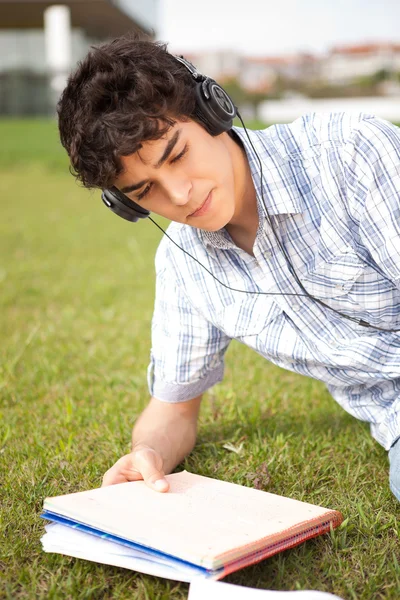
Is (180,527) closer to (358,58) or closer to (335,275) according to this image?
(335,275)

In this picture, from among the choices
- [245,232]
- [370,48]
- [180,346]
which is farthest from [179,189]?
[370,48]

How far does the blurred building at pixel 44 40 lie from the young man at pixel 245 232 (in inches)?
682

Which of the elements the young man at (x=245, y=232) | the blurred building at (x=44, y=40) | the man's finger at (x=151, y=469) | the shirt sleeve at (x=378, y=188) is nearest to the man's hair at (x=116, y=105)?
the young man at (x=245, y=232)

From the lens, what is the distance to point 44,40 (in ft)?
71.4

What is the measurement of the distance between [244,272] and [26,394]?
1.17m

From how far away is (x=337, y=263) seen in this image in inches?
65.2

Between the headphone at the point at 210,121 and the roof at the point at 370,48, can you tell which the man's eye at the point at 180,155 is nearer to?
the headphone at the point at 210,121

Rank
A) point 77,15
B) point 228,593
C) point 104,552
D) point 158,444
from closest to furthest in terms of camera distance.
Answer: point 228,593
point 104,552
point 158,444
point 77,15

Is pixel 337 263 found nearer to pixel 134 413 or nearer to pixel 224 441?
pixel 224 441

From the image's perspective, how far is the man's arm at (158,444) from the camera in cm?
169

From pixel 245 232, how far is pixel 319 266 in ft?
0.61

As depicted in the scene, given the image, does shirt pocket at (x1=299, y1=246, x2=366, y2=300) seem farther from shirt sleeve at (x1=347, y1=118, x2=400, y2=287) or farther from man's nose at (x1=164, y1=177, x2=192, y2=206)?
man's nose at (x1=164, y1=177, x2=192, y2=206)

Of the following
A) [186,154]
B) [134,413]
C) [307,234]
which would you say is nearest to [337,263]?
[307,234]

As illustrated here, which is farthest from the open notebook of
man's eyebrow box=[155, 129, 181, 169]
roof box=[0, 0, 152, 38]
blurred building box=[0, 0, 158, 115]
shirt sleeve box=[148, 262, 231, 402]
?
roof box=[0, 0, 152, 38]
